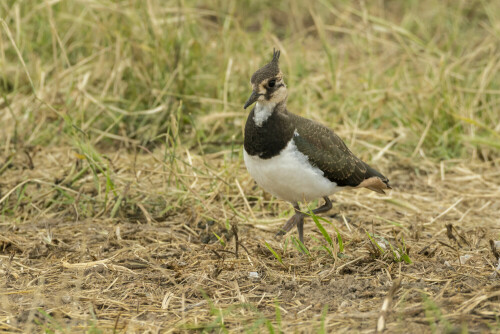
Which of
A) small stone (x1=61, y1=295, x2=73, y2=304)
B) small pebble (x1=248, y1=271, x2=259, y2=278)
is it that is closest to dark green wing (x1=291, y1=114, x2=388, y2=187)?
small pebble (x1=248, y1=271, x2=259, y2=278)

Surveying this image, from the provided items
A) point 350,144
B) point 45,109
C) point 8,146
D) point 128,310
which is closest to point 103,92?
point 45,109

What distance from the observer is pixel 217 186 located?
195 inches

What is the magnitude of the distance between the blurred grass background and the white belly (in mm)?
1439

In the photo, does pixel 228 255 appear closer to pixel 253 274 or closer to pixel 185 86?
pixel 253 274

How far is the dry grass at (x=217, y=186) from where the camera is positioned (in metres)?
3.36

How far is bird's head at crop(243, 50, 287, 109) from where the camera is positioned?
4035mm

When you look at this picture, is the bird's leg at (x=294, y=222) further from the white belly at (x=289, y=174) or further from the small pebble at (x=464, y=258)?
the small pebble at (x=464, y=258)

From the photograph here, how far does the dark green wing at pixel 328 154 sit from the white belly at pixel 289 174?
5cm

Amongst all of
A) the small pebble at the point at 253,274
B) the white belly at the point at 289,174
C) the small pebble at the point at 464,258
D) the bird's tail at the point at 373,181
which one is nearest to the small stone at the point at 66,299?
the small pebble at the point at 253,274

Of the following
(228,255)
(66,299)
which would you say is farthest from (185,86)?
(66,299)

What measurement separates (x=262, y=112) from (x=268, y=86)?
16 centimetres

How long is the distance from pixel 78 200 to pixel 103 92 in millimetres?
1713

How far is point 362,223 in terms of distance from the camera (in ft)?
15.8

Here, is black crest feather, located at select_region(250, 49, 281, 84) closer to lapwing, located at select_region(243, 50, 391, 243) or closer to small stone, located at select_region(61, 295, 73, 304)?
lapwing, located at select_region(243, 50, 391, 243)
